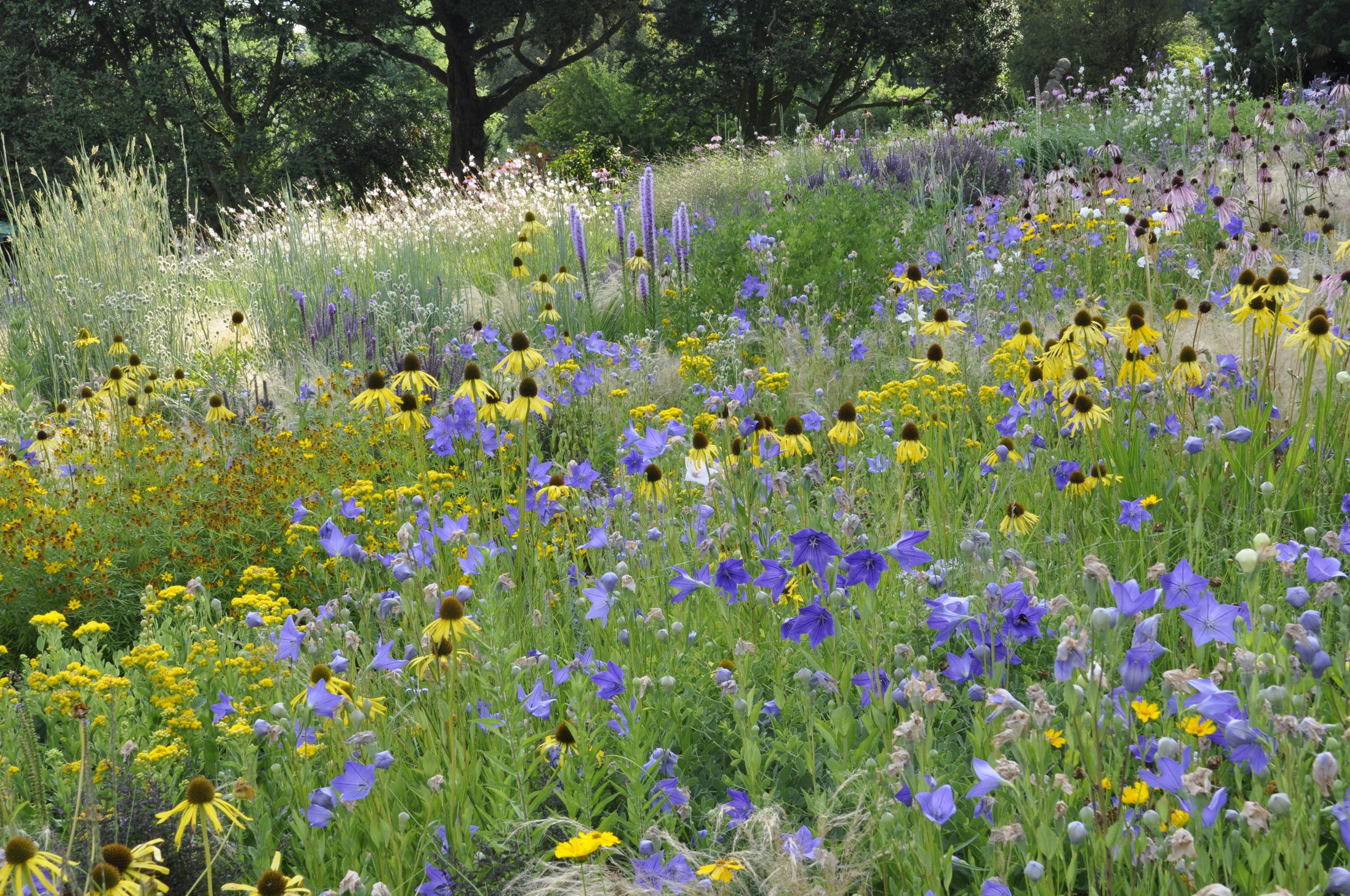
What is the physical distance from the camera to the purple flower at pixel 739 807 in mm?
1748

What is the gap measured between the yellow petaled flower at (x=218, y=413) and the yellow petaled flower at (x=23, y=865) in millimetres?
2937

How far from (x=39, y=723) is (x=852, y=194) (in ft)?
17.6

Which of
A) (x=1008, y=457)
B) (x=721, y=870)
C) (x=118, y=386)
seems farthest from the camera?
(x=118, y=386)

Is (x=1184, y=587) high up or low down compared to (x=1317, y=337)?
down

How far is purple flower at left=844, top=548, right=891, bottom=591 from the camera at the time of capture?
5.83 feet

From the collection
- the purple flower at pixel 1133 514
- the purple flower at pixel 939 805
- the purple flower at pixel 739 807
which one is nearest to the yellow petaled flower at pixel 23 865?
the purple flower at pixel 739 807

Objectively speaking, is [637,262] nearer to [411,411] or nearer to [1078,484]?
[411,411]

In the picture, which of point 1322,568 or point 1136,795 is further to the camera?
point 1322,568

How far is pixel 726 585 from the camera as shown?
2096 mm

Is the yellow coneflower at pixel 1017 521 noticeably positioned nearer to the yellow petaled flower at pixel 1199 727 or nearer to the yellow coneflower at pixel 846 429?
the yellow coneflower at pixel 846 429

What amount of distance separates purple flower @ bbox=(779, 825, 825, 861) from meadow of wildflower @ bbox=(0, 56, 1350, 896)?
0.01 meters

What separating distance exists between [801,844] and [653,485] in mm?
1285

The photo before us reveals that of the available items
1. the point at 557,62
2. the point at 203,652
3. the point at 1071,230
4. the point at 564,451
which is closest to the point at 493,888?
the point at 203,652

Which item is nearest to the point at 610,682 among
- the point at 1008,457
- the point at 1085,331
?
the point at 1008,457
